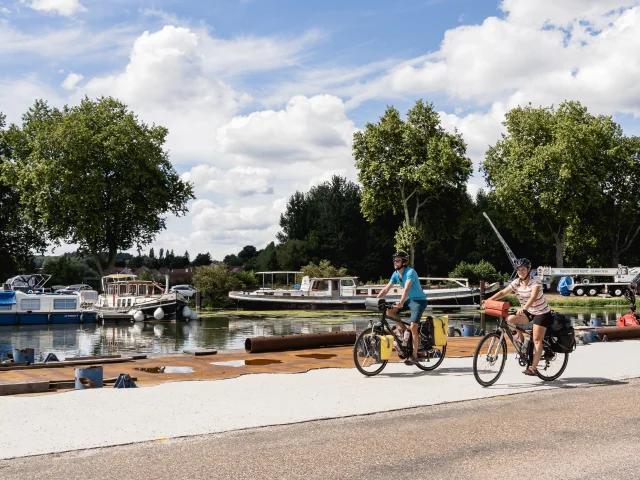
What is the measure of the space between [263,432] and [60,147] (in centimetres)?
5282

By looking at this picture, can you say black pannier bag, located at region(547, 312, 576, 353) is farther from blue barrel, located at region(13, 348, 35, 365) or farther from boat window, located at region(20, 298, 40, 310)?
boat window, located at region(20, 298, 40, 310)

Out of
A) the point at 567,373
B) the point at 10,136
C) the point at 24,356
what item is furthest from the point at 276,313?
the point at 567,373

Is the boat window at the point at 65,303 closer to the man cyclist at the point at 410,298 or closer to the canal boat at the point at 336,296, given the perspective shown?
the canal boat at the point at 336,296

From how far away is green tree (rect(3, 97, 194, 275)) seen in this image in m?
55.1

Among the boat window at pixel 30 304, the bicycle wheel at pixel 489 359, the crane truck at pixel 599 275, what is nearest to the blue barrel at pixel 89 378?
the bicycle wheel at pixel 489 359

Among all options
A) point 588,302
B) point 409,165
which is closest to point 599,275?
point 588,302

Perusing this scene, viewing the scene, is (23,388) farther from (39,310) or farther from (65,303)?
(65,303)

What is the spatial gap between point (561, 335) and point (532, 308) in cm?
65

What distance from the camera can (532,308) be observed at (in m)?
10.5

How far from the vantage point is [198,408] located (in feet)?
27.6

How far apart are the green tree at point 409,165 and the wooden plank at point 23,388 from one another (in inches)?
1961

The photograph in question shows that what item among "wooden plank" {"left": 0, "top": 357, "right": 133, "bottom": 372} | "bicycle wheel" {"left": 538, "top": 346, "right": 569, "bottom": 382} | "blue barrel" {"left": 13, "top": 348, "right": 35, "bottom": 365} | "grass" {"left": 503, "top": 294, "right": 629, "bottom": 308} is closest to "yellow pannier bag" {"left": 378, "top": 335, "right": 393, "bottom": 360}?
"bicycle wheel" {"left": 538, "top": 346, "right": 569, "bottom": 382}

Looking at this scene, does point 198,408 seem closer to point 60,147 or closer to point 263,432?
point 263,432

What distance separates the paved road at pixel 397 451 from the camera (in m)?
5.71
